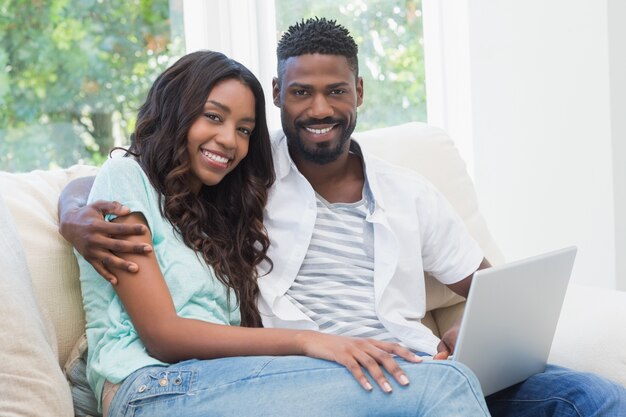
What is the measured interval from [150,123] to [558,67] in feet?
5.26

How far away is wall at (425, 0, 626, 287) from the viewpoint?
2801mm

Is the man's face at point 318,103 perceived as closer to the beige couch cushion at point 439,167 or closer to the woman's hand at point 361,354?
the beige couch cushion at point 439,167

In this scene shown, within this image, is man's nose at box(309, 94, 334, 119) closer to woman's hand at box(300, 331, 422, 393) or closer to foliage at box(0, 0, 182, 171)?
woman's hand at box(300, 331, 422, 393)

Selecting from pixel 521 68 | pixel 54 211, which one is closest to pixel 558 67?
pixel 521 68

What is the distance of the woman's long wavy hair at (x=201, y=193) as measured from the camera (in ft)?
Answer: 5.50

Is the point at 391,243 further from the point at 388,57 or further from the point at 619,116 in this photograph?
the point at 388,57

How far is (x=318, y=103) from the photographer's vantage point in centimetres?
182

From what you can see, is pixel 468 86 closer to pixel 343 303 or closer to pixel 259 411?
pixel 343 303

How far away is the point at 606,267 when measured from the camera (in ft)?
9.36

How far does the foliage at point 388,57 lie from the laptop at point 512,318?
170 centimetres

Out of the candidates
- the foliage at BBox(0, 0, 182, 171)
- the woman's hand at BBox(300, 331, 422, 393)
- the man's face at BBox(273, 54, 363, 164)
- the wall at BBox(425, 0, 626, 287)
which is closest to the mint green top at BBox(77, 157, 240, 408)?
the woman's hand at BBox(300, 331, 422, 393)

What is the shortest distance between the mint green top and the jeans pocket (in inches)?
3.7

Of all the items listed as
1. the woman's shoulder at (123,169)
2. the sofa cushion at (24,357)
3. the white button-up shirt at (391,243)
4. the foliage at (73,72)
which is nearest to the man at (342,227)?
the white button-up shirt at (391,243)

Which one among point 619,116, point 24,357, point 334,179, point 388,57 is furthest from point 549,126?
point 24,357
